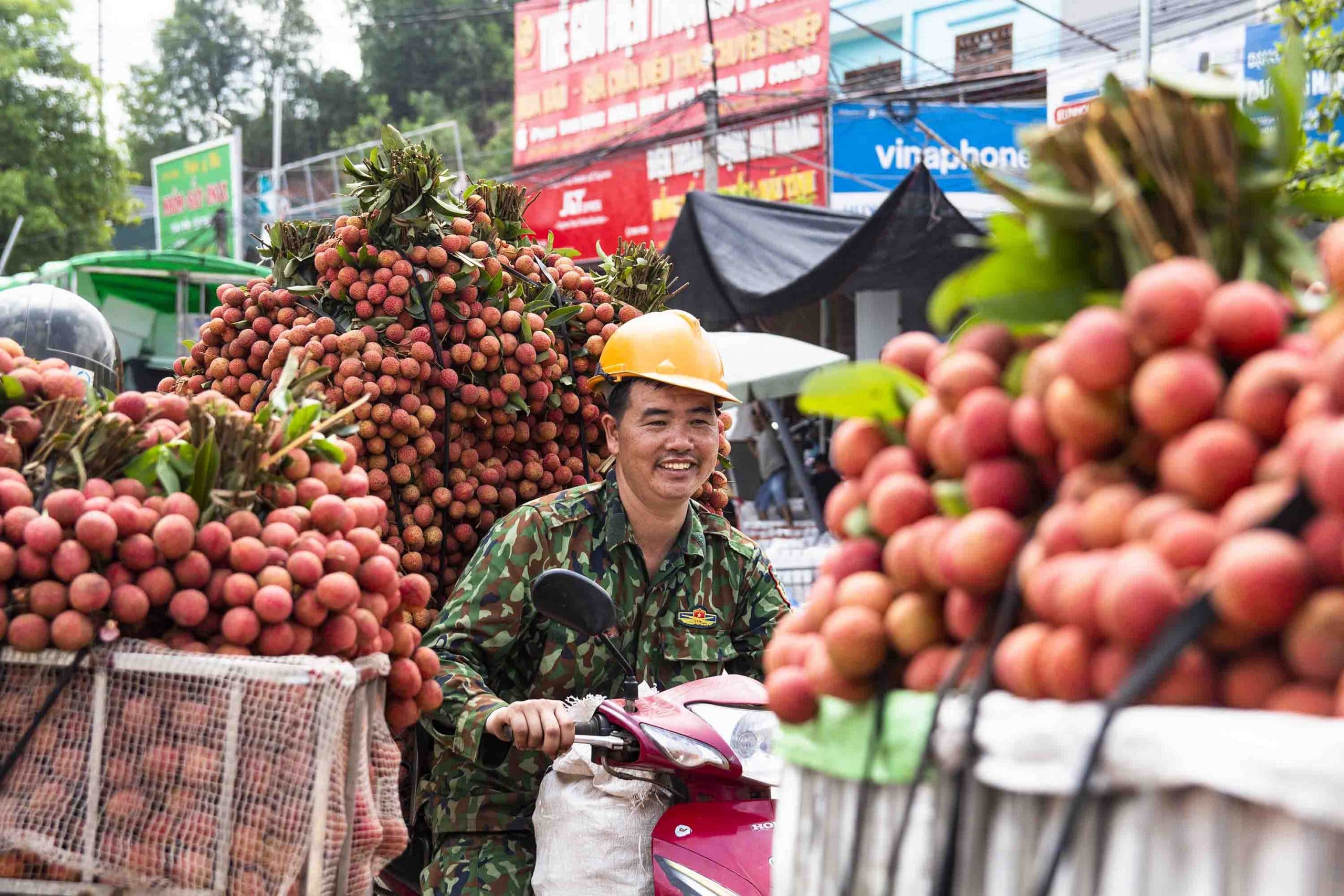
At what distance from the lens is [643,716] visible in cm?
294

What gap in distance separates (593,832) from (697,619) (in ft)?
2.81

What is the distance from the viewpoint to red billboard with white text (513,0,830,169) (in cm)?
1744

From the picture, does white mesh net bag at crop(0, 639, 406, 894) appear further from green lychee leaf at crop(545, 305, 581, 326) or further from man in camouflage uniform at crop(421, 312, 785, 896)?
green lychee leaf at crop(545, 305, 581, 326)

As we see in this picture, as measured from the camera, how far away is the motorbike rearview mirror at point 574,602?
2.75 metres

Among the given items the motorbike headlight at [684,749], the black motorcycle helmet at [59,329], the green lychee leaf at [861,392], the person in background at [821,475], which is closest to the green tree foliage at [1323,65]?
the motorbike headlight at [684,749]

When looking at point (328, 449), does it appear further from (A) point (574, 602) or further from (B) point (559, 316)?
(B) point (559, 316)

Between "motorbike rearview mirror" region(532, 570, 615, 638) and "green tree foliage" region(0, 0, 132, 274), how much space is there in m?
22.5

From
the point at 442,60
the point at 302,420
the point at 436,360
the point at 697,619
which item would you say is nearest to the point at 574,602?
the point at 302,420

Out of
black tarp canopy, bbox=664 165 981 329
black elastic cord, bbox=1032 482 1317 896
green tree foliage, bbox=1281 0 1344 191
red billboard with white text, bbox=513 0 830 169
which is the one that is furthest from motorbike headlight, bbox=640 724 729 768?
red billboard with white text, bbox=513 0 830 169

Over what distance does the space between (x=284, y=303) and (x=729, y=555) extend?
162 centimetres

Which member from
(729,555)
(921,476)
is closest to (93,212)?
(729,555)

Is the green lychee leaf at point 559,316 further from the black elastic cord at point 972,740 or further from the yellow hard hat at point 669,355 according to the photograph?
the black elastic cord at point 972,740

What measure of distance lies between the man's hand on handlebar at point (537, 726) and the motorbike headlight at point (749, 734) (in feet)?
0.97

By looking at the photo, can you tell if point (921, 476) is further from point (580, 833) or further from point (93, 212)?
point (93, 212)
